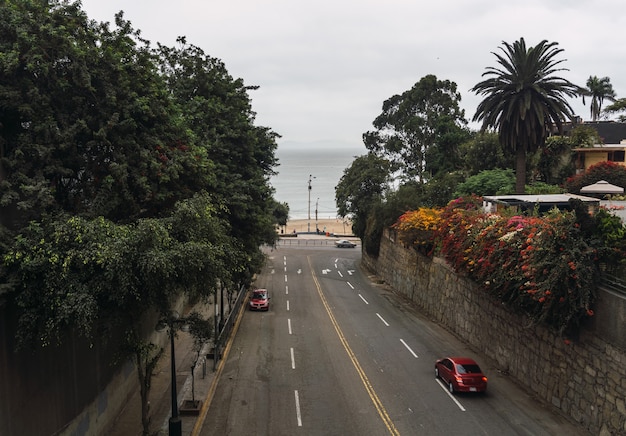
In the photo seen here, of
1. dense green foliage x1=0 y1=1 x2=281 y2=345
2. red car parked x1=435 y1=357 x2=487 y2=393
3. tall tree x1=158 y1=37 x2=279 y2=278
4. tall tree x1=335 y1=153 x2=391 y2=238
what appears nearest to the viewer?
dense green foliage x1=0 y1=1 x2=281 y2=345

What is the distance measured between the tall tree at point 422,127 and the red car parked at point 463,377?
43.7 meters

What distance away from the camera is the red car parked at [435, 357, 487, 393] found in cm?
2103

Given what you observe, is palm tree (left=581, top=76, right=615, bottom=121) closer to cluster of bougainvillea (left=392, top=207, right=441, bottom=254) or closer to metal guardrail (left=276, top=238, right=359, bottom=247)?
metal guardrail (left=276, top=238, right=359, bottom=247)

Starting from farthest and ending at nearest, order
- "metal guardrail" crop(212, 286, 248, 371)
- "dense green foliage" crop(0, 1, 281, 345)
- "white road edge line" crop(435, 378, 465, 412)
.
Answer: "metal guardrail" crop(212, 286, 248, 371), "white road edge line" crop(435, 378, 465, 412), "dense green foliage" crop(0, 1, 281, 345)

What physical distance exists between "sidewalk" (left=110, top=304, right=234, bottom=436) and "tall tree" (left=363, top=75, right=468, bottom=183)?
147 ft

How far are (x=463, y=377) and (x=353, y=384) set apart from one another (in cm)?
471

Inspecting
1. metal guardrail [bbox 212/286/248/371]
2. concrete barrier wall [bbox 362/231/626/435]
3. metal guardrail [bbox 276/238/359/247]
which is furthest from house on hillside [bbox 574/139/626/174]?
metal guardrail [bbox 276/238/359/247]

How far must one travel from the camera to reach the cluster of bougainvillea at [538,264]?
17.6 m

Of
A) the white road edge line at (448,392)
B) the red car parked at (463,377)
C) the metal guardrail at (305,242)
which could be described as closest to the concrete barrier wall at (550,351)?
the red car parked at (463,377)

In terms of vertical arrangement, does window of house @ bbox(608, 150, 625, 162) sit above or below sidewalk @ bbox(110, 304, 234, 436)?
above

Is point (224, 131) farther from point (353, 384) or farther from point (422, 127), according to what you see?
point (422, 127)

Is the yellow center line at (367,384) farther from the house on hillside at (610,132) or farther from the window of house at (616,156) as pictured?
the house on hillside at (610,132)


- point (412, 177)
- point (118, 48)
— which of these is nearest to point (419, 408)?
point (118, 48)

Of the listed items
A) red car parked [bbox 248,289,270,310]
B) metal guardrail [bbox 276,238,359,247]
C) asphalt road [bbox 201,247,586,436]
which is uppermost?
metal guardrail [bbox 276,238,359,247]
